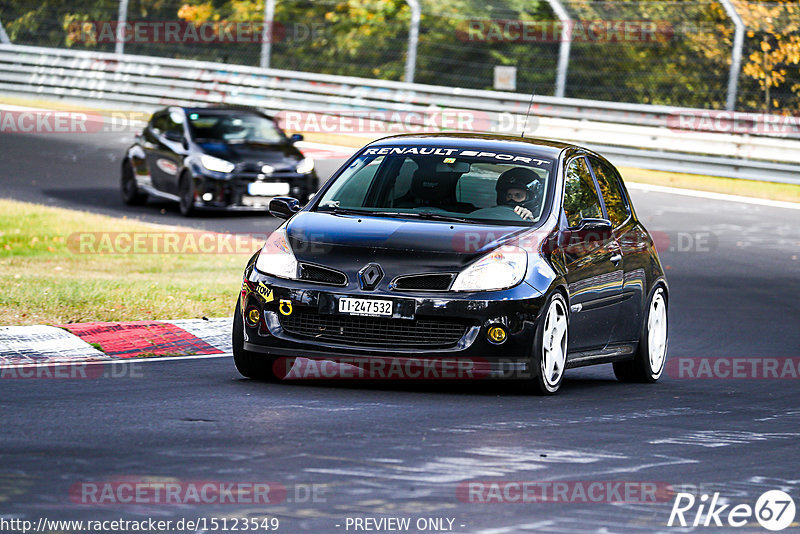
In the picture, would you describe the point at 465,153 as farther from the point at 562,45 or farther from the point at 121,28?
the point at 121,28

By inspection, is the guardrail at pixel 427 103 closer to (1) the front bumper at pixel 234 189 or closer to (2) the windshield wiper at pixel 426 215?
(1) the front bumper at pixel 234 189

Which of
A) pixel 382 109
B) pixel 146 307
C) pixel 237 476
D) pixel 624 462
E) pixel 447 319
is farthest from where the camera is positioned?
pixel 382 109

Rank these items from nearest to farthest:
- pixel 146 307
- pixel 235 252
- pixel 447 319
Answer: pixel 447 319 → pixel 146 307 → pixel 235 252

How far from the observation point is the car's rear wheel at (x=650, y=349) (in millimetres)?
10977

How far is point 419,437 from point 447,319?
1.44 m

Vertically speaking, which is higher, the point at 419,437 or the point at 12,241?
the point at 419,437

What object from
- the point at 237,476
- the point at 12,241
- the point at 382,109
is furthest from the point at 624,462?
the point at 382,109

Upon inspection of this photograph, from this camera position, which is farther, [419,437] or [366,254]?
[366,254]

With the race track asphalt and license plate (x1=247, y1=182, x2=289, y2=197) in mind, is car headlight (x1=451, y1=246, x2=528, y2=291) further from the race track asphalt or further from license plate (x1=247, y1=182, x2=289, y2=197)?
license plate (x1=247, y1=182, x2=289, y2=197)

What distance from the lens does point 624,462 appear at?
24.0ft

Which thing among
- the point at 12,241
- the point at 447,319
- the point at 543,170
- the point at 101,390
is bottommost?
the point at 12,241

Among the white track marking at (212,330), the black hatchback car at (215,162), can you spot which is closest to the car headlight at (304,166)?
the black hatchback car at (215,162)

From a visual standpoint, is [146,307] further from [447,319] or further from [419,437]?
[419,437]

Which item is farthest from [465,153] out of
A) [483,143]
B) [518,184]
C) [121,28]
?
[121,28]
